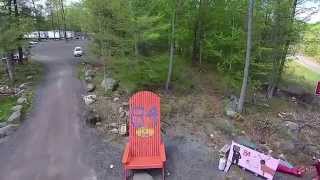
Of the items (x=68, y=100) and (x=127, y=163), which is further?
(x=68, y=100)

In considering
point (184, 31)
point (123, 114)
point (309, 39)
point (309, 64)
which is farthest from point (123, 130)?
point (309, 64)

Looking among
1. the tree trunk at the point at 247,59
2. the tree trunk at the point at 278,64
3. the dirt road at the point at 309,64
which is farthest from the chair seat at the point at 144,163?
the dirt road at the point at 309,64

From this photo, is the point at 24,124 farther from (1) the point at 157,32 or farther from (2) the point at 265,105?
(2) the point at 265,105

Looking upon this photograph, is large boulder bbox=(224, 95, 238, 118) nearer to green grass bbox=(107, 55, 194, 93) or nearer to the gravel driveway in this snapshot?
green grass bbox=(107, 55, 194, 93)

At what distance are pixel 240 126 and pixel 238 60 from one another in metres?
3.64

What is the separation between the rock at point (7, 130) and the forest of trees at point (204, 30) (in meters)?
5.34

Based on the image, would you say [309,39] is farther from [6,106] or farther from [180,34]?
[6,106]

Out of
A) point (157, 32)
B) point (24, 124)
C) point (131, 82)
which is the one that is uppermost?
point (157, 32)

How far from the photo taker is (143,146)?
10.2 meters

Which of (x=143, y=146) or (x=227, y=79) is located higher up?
(x=227, y=79)

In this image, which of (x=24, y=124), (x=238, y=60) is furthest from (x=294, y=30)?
(x=24, y=124)

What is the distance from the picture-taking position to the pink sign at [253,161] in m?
9.47

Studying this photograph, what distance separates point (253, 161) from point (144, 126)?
351 centimetres

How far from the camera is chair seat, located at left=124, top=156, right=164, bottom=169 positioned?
9.40 metres
